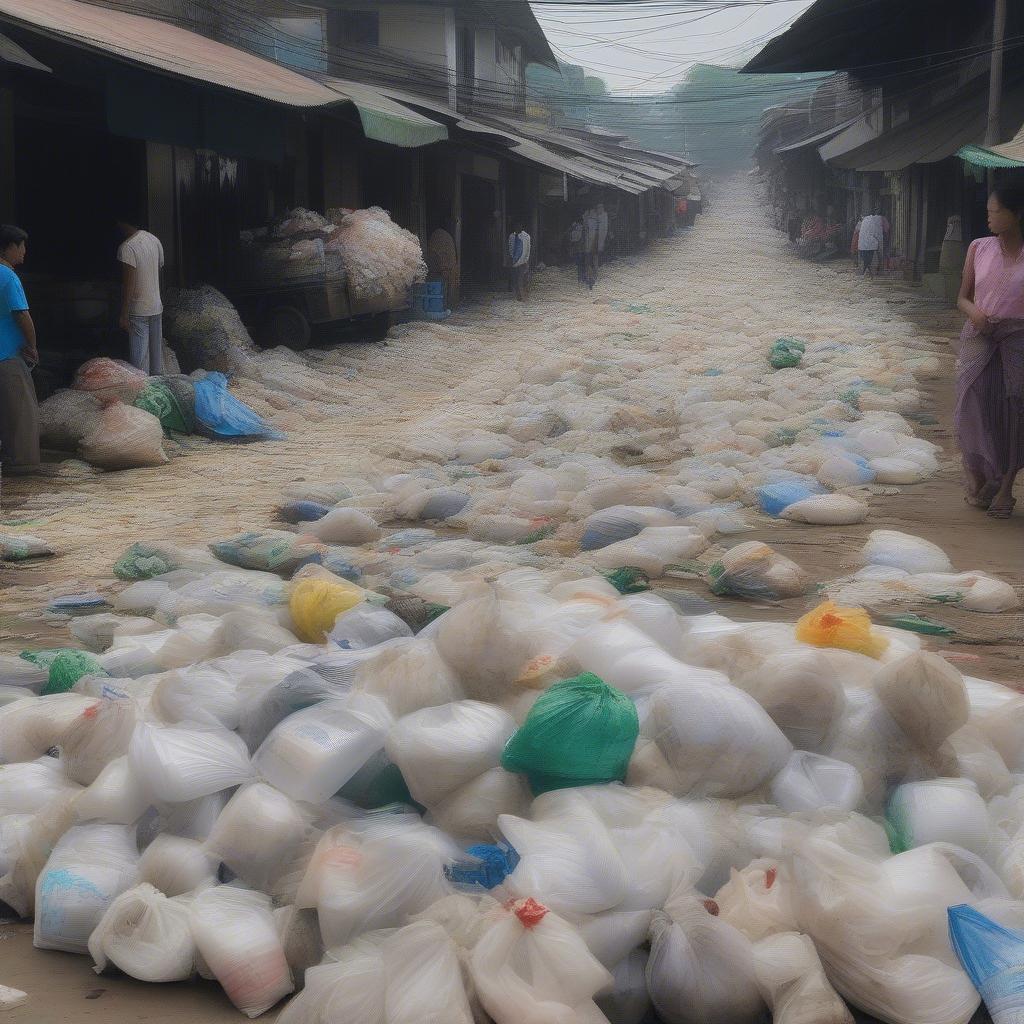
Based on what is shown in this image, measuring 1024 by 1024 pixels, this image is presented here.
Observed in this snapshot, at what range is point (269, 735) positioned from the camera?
2787mm

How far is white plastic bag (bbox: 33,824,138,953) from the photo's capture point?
97.0 inches

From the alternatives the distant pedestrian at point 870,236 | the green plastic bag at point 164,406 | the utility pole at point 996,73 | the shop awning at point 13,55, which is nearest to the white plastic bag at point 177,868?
the shop awning at point 13,55

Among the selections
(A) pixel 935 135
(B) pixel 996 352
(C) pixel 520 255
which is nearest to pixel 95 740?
(B) pixel 996 352

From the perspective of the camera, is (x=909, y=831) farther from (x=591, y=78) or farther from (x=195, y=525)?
(x=591, y=78)

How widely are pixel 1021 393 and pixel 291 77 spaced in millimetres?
9718

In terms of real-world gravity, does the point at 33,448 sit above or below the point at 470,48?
below

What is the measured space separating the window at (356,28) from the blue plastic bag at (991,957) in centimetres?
2430

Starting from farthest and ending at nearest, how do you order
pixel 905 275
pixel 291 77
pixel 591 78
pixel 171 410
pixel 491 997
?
pixel 591 78, pixel 905 275, pixel 291 77, pixel 171 410, pixel 491 997

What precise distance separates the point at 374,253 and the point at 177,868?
10643 mm

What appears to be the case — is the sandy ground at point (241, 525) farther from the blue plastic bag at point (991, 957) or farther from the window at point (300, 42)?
the window at point (300, 42)

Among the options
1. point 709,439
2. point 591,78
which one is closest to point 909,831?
point 709,439

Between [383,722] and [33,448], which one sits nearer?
[383,722]

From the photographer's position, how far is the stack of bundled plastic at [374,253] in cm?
1251

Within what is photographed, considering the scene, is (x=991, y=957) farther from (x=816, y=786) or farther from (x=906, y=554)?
(x=906, y=554)
